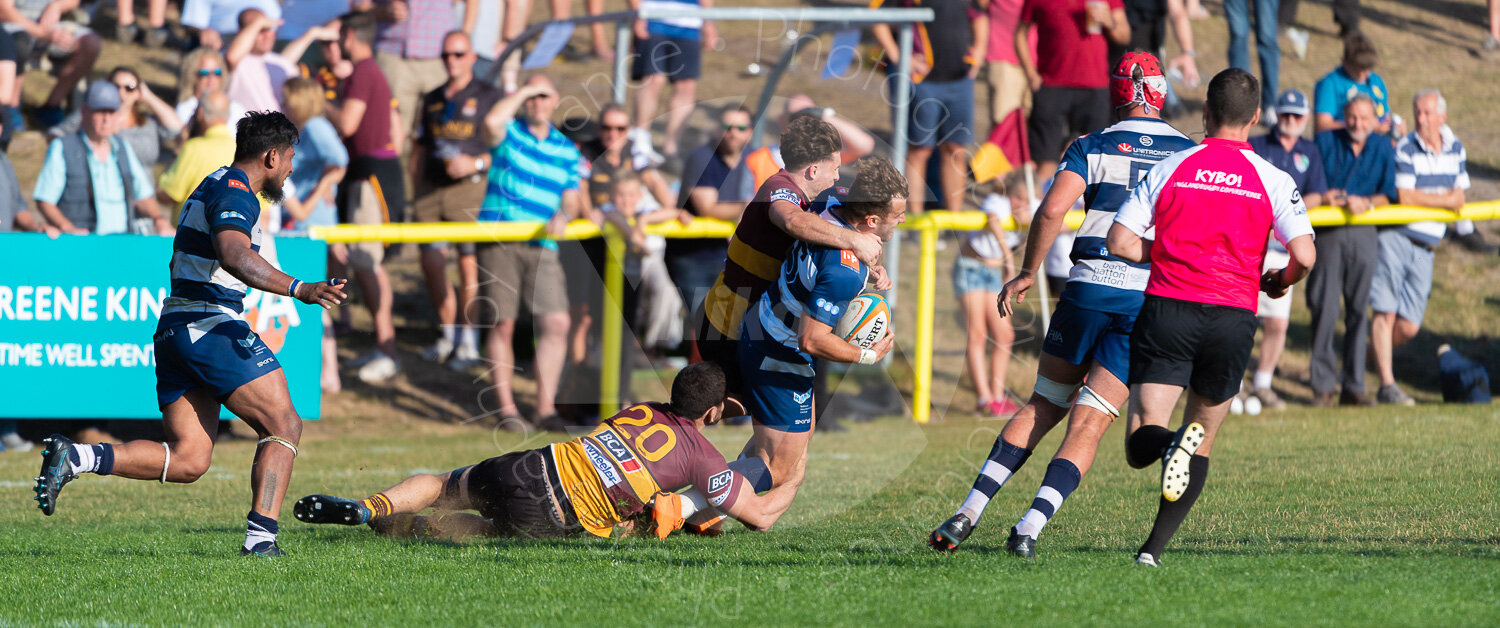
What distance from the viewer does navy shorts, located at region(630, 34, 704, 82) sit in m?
12.9

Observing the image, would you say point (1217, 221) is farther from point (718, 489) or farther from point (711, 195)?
point (711, 195)

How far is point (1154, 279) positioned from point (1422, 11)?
18.9m

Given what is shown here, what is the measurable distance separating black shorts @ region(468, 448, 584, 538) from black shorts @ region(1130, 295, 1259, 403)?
247 cm

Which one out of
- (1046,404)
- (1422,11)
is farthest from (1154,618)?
(1422,11)

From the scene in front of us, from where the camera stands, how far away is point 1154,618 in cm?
446

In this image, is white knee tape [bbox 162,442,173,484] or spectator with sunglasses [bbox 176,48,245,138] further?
spectator with sunglasses [bbox 176,48,245,138]

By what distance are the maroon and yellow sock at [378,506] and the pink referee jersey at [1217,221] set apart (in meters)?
Result: 3.26

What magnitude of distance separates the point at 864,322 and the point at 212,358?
9.06 feet

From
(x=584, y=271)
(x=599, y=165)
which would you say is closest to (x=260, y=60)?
(x=599, y=165)

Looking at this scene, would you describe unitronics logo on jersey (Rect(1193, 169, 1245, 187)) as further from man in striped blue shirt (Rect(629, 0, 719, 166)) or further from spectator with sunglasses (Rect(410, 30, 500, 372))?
man in striped blue shirt (Rect(629, 0, 719, 166))

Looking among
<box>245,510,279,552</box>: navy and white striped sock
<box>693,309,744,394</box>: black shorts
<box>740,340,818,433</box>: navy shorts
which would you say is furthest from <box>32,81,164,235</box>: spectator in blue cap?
<box>740,340,818,433</box>: navy shorts

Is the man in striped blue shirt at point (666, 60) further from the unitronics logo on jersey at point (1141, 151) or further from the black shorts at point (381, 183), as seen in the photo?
the unitronics logo on jersey at point (1141, 151)

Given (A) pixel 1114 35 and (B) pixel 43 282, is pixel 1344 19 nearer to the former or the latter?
(A) pixel 1114 35

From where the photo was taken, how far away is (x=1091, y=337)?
236 inches
